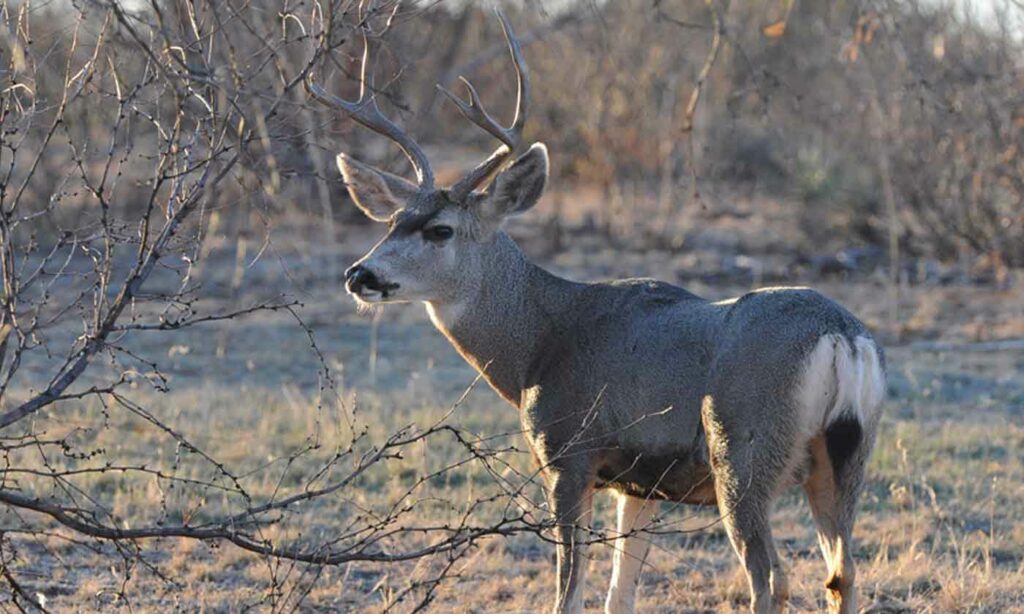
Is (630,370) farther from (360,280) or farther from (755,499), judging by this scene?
(360,280)

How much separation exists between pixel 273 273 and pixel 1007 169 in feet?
24.2

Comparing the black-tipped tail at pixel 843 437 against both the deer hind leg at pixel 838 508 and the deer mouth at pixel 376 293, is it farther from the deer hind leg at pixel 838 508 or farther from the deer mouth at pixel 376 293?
the deer mouth at pixel 376 293

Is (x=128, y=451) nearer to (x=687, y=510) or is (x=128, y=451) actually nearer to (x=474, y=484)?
(x=474, y=484)

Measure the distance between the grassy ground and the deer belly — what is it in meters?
0.16

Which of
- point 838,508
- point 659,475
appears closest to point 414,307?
point 659,475

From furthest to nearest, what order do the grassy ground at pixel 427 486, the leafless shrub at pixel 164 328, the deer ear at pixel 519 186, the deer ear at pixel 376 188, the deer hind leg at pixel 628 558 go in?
1. the deer ear at pixel 376 188
2. the grassy ground at pixel 427 486
3. the deer ear at pixel 519 186
4. the deer hind leg at pixel 628 558
5. the leafless shrub at pixel 164 328

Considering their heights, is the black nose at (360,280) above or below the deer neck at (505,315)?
above

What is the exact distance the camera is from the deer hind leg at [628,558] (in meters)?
6.45

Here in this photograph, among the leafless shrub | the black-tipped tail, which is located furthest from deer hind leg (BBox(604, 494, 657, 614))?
the black-tipped tail

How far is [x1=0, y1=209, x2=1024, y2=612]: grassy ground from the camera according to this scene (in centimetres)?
677

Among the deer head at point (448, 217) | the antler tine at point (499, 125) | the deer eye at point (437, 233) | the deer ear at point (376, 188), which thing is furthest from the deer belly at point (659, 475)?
the deer ear at point (376, 188)

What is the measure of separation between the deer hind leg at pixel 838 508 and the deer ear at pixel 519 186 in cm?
181

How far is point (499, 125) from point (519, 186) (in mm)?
290

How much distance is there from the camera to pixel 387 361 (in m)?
12.6
